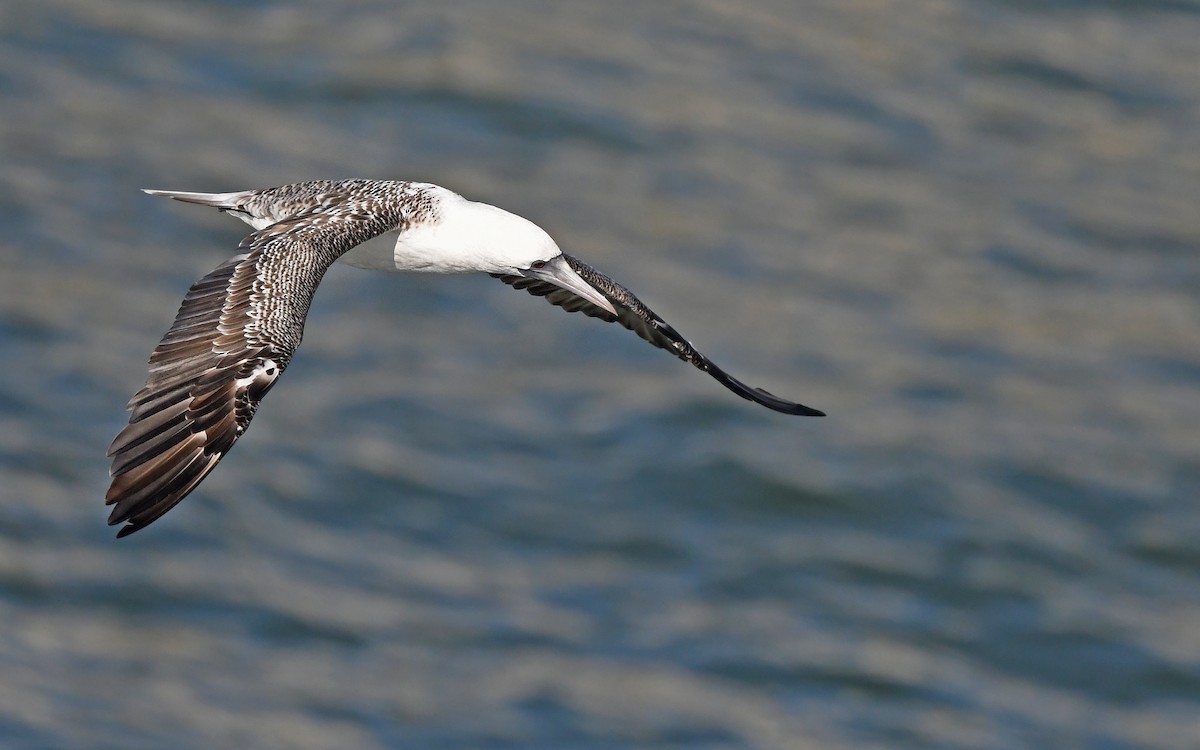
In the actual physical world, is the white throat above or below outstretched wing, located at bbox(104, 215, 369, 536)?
above

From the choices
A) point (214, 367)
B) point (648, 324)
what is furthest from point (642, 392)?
point (214, 367)

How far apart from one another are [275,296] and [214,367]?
57 centimetres

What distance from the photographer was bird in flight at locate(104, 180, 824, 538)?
979 cm

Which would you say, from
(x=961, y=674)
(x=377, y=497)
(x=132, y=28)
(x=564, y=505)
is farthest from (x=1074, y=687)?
(x=132, y=28)

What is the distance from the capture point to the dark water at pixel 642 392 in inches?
790

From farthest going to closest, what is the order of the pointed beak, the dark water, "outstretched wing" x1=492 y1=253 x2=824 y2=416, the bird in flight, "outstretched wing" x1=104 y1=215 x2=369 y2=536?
the dark water, "outstretched wing" x1=492 y1=253 x2=824 y2=416, the pointed beak, the bird in flight, "outstretched wing" x1=104 y1=215 x2=369 y2=536

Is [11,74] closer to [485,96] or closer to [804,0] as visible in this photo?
[485,96]

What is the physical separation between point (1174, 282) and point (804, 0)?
6398 mm

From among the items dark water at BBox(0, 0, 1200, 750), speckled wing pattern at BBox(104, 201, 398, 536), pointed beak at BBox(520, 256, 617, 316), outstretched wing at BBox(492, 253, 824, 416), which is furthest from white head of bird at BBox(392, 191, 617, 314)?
dark water at BBox(0, 0, 1200, 750)

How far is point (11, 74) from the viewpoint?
82.9ft

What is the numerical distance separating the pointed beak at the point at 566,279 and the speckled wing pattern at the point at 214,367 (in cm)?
140

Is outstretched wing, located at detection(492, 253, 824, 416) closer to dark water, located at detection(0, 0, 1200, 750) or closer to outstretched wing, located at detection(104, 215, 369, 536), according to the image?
outstretched wing, located at detection(104, 215, 369, 536)

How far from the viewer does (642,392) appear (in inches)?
901

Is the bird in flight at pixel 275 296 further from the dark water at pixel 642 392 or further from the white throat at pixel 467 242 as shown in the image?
the dark water at pixel 642 392
